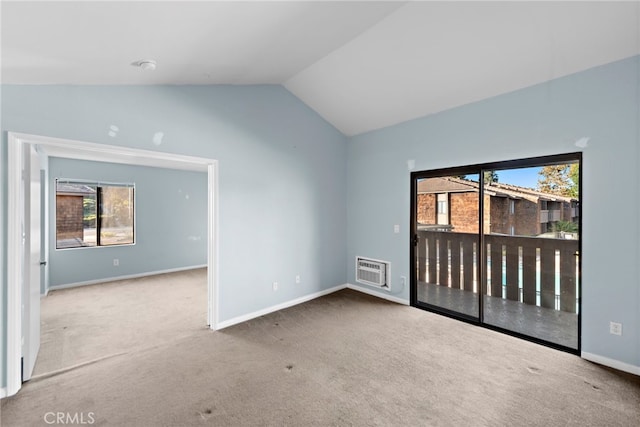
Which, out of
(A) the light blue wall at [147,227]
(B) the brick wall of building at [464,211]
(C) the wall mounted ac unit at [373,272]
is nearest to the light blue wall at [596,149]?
(B) the brick wall of building at [464,211]

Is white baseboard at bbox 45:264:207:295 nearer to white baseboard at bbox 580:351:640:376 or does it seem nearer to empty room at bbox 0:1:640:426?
empty room at bbox 0:1:640:426

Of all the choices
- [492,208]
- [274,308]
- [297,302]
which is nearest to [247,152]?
[274,308]

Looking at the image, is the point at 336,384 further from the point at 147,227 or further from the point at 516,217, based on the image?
the point at 147,227

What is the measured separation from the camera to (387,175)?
442 centimetres

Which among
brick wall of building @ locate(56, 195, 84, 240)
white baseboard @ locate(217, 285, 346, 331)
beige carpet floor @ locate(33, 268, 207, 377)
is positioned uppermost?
brick wall of building @ locate(56, 195, 84, 240)

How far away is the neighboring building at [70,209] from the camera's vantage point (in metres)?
5.20

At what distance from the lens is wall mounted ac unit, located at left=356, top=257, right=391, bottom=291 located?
176 inches

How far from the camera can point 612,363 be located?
2572mm

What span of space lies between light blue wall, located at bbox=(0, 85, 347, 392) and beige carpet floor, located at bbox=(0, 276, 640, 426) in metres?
0.93

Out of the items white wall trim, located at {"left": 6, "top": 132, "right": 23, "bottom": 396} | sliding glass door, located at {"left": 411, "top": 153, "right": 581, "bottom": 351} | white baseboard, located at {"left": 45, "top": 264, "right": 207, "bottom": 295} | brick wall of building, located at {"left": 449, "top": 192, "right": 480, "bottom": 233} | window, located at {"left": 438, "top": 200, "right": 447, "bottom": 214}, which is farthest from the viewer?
white baseboard, located at {"left": 45, "top": 264, "right": 207, "bottom": 295}

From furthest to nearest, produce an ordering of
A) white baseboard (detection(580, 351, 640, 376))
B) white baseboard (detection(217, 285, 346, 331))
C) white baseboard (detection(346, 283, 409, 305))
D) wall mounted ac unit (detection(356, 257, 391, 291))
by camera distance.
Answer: wall mounted ac unit (detection(356, 257, 391, 291)) < white baseboard (detection(346, 283, 409, 305)) < white baseboard (detection(217, 285, 346, 331)) < white baseboard (detection(580, 351, 640, 376))

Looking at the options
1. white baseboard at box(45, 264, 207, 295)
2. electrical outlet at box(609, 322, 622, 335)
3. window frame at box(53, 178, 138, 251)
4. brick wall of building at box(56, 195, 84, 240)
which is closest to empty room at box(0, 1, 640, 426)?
electrical outlet at box(609, 322, 622, 335)

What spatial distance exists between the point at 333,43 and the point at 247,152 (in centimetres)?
162

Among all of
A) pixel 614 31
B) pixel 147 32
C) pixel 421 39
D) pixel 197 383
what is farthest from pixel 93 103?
pixel 614 31
